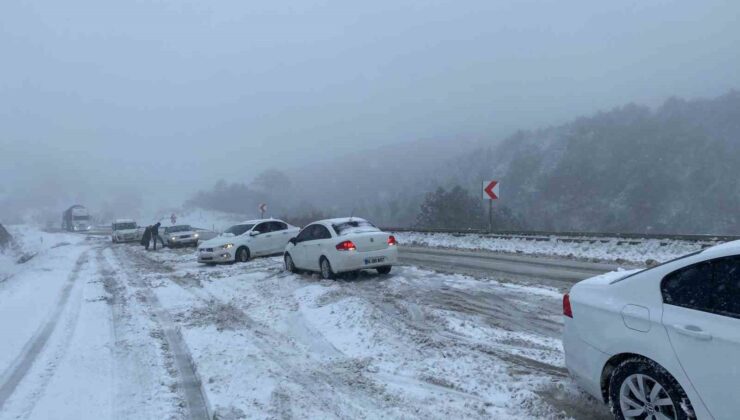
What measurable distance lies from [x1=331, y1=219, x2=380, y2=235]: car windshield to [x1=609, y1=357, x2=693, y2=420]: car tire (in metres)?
9.18

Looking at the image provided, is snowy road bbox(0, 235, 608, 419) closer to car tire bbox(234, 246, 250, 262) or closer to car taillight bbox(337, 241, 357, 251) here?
car taillight bbox(337, 241, 357, 251)

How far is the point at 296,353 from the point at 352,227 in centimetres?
654

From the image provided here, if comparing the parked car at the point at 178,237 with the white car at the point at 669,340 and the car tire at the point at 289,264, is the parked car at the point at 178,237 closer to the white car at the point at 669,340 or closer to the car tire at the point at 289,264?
the car tire at the point at 289,264

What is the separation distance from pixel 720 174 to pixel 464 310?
77080 mm

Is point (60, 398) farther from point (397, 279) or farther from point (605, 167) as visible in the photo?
point (605, 167)

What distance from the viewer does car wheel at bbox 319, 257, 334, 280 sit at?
13047 mm

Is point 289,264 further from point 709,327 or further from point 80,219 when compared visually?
point 80,219

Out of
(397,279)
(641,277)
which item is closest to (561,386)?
(641,277)

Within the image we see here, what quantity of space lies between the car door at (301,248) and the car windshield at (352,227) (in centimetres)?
100

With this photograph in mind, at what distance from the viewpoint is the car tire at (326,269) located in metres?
13.0

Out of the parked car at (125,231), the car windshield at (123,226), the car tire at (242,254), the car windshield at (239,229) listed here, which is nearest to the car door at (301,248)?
the car tire at (242,254)

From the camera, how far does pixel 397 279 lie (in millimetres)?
12891

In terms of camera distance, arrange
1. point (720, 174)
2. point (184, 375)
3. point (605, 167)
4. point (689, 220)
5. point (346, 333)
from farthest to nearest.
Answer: point (605, 167), point (720, 174), point (689, 220), point (346, 333), point (184, 375)

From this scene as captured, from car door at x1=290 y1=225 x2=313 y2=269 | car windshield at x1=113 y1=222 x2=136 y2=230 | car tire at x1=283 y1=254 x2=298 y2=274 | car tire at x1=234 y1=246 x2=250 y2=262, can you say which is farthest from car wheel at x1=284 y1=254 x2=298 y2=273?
car windshield at x1=113 y1=222 x2=136 y2=230
